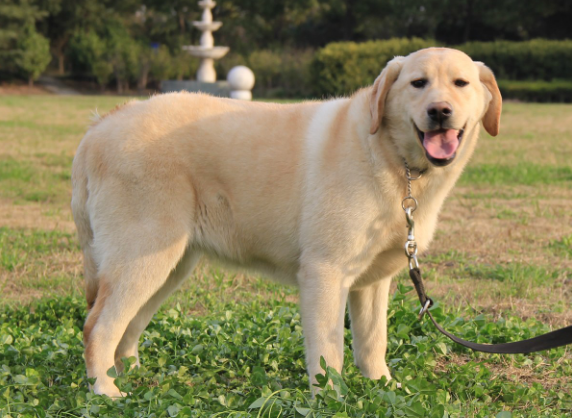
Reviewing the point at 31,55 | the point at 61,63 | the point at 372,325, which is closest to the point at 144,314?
the point at 372,325

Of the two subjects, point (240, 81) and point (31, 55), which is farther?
point (31, 55)

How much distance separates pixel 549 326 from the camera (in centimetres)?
416

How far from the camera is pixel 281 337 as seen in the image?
394cm

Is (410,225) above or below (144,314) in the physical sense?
above

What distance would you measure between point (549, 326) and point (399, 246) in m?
1.47

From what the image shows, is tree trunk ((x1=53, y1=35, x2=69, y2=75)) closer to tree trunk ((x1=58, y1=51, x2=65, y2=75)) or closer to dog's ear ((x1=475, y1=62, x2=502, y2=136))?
tree trunk ((x1=58, y1=51, x2=65, y2=75))

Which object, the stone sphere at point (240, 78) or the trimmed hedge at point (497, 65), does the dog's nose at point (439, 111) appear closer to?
the stone sphere at point (240, 78)

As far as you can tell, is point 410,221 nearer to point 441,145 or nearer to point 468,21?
point 441,145

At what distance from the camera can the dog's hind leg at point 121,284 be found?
11.0 feet

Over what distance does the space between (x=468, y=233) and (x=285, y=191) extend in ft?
12.4

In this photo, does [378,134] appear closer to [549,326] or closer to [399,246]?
[399,246]

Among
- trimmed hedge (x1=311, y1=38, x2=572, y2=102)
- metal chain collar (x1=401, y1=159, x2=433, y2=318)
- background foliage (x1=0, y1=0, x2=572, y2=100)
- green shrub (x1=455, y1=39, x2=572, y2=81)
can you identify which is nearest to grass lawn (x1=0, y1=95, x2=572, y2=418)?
metal chain collar (x1=401, y1=159, x2=433, y2=318)

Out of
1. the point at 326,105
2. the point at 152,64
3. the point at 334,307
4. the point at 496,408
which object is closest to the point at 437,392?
the point at 496,408

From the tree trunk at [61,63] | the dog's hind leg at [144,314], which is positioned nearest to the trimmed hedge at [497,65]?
the tree trunk at [61,63]
